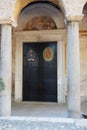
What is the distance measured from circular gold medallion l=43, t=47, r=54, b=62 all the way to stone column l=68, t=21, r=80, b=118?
11.6ft

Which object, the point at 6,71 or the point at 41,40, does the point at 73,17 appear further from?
the point at 41,40

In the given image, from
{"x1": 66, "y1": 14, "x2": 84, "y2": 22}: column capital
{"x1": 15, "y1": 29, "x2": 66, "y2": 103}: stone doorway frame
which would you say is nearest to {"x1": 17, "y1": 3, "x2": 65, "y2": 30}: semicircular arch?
{"x1": 15, "y1": 29, "x2": 66, "y2": 103}: stone doorway frame

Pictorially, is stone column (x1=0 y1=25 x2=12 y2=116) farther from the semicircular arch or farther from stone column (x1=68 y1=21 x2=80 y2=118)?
the semicircular arch

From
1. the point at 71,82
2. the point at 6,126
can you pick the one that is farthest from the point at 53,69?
the point at 6,126

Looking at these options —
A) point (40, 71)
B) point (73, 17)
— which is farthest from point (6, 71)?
point (40, 71)

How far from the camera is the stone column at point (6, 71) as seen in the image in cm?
634

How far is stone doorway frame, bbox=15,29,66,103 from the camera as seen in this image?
950 centimetres

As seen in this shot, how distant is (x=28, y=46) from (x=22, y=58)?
2.00ft

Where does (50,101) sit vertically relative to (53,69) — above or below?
below

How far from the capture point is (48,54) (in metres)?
9.88

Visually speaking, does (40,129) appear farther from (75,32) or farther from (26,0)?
(26,0)

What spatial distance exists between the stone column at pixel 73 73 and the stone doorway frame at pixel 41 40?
3224mm

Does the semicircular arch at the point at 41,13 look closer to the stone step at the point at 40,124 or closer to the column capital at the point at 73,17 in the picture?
the column capital at the point at 73,17

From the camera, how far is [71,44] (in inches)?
247
